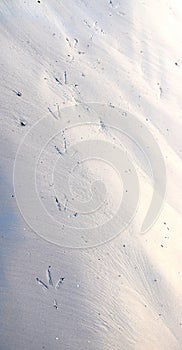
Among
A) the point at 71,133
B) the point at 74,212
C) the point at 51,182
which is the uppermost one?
the point at 71,133

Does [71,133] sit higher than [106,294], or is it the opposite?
[71,133]

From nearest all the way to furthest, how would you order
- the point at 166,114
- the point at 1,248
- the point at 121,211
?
1. the point at 1,248
2. the point at 121,211
3. the point at 166,114

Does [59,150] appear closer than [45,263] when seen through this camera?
No

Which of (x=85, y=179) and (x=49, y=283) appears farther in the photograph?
(x=85, y=179)

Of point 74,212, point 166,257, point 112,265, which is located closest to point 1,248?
point 74,212

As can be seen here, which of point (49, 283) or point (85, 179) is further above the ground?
point (85, 179)

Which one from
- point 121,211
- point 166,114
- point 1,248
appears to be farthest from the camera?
point 166,114

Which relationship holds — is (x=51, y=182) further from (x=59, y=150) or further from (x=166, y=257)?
(x=166, y=257)

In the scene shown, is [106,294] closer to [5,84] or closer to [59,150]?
[59,150]
